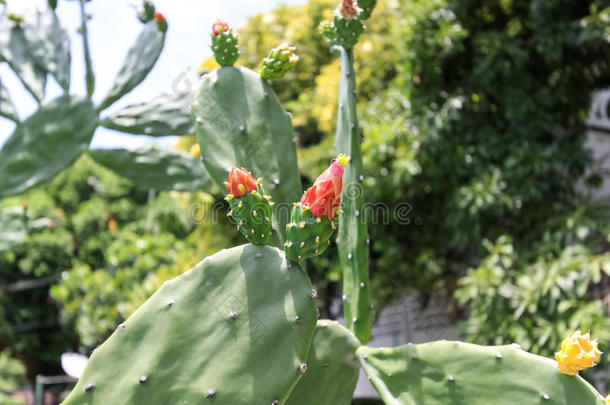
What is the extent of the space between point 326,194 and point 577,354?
533mm

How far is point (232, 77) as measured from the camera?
4.69ft

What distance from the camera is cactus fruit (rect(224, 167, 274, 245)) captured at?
1.04 metres

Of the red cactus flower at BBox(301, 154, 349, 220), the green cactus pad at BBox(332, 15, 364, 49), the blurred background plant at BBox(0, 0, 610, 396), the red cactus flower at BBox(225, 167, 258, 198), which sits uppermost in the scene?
the green cactus pad at BBox(332, 15, 364, 49)

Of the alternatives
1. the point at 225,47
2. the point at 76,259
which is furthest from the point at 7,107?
the point at 76,259

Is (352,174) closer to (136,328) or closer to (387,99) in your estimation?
(136,328)

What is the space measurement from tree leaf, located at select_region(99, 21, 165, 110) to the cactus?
3.76 ft

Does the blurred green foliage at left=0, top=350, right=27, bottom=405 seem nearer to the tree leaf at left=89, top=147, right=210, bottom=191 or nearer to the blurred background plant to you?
the blurred background plant

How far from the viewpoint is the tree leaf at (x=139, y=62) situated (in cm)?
246

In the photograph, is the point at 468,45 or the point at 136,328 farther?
the point at 468,45

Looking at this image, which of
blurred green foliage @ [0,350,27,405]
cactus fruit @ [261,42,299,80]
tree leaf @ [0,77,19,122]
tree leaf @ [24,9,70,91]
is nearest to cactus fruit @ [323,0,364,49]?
cactus fruit @ [261,42,299,80]

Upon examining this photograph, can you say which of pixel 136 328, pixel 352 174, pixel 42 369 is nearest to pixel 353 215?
pixel 352 174

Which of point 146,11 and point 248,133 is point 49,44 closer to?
point 146,11

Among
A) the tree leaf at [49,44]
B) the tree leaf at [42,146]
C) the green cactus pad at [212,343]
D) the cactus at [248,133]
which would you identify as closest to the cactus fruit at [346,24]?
the cactus at [248,133]

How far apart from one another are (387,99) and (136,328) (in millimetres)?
2827
